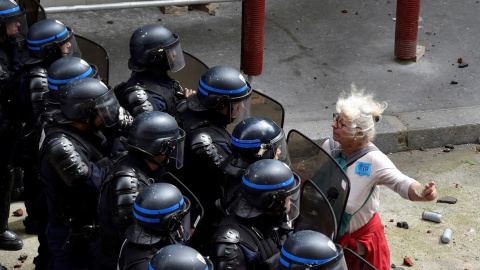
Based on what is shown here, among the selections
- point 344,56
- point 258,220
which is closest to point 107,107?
point 258,220

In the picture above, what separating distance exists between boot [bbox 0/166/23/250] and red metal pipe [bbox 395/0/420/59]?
14.6 ft

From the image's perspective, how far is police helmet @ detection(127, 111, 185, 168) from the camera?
505 centimetres

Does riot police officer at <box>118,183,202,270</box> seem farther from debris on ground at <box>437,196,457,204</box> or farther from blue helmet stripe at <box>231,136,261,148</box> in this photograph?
debris on ground at <box>437,196,457,204</box>

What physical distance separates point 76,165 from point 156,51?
1.29m

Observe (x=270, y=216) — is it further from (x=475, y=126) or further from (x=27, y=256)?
(x=475, y=126)

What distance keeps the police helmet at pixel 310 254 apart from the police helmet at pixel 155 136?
1160 mm

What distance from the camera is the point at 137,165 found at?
Result: 5086mm

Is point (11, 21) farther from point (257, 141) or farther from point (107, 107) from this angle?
point (257, 141)

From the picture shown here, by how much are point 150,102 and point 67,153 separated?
3.06 feet

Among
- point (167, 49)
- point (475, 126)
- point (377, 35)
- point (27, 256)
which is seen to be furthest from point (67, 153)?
point (377, 35)

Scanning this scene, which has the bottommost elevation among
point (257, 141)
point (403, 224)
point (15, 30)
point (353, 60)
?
point (403, 224)

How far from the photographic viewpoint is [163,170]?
5.29 metres

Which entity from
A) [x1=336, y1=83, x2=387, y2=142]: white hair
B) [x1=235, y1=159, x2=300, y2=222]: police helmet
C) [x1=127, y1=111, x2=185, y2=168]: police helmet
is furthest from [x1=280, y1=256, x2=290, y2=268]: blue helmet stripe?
[x1=336, y1=83, x2=387, y2=142]: white hair

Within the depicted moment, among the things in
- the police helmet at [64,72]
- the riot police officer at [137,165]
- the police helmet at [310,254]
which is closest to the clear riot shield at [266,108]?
the riot police officer at [137,165]
